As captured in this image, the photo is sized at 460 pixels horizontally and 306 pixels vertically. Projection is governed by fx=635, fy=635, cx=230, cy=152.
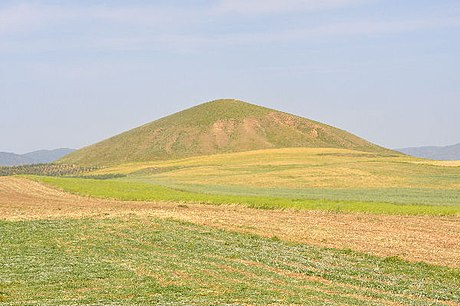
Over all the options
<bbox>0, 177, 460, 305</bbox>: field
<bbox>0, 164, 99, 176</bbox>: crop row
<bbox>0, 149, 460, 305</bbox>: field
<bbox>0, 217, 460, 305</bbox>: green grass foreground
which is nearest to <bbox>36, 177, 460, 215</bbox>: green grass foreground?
<bbox>0, 149, 460, 305</bbox>: field

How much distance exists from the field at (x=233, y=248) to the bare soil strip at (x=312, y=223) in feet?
0.31

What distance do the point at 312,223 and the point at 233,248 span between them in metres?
12.9

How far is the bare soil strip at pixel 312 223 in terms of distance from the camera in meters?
34.8

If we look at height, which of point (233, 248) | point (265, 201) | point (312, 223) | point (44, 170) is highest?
point (44, 170)

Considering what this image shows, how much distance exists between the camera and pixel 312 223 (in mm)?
45438

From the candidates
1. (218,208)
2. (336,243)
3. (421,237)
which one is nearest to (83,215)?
(218,208)

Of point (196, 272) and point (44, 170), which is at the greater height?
point (44, 170)

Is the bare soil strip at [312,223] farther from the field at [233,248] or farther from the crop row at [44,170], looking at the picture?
the crop row at [44,170]

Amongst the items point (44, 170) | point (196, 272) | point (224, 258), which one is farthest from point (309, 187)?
point (44, 170)

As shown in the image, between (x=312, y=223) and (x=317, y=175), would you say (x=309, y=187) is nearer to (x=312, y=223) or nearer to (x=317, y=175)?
(x=317, y=175)

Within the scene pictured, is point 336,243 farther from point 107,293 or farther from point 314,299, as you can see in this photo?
point 107,293

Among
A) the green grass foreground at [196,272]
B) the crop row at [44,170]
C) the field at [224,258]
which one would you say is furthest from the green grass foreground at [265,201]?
the crop row at [44,170]

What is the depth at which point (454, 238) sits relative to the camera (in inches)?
1499

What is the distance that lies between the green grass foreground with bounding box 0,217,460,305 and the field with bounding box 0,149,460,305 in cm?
6
